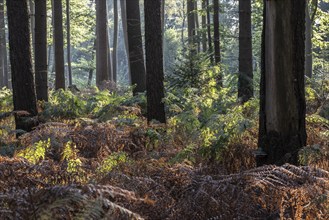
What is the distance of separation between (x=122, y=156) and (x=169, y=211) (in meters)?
1.62

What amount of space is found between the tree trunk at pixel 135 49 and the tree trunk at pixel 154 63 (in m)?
5.00

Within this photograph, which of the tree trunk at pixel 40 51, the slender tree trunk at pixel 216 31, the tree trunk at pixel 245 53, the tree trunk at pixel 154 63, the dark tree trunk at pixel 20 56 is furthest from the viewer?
the slender tree trunk at pixel 216 31

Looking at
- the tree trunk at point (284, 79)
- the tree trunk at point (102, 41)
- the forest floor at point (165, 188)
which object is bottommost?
the forest floor at point (165, 188)

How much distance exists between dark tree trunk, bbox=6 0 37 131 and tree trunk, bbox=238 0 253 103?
551 centimetres

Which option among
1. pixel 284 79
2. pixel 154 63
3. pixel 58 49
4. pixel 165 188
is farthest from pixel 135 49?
pixel 165 188

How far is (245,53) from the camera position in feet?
40.3

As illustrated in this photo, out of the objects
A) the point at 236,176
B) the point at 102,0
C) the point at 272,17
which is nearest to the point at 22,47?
the point at 272,17

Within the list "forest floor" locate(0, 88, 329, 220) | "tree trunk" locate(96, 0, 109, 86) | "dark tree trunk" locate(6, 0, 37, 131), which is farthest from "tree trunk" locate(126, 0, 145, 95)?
"forest floor" locate(0, 88, 329, 220)

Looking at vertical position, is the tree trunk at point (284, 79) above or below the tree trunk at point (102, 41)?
below

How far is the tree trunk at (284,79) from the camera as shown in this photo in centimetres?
459

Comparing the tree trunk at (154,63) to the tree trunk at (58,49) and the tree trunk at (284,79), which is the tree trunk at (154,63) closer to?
the tree trunk at (284,79)

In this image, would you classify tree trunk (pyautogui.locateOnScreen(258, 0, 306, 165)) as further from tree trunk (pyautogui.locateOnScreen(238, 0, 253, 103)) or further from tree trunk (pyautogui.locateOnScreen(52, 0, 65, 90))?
tree trunk (pyautogui.locateOnScreen(52, 0, 65, 90))

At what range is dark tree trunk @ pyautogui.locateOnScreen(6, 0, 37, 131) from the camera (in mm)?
8000

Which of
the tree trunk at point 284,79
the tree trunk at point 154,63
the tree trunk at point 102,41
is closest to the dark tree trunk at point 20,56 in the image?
the tree trunk at point 154,63
